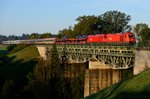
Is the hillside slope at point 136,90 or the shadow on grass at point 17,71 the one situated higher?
the hillside slope at point 136,90

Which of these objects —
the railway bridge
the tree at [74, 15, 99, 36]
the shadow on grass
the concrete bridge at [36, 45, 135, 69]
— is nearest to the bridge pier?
the railway bridge

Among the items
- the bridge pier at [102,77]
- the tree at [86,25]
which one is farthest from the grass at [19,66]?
the bridge pier at [102,77]

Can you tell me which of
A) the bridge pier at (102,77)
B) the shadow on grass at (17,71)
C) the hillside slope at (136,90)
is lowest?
the shadow on grass at (17,71)

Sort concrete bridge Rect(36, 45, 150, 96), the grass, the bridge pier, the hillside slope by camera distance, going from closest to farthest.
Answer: the hillside slope → concrete bridge Rect(36, 45, 150, 96) → the bridge pier → the grass

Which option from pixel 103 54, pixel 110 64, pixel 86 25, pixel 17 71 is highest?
pixel 86 25

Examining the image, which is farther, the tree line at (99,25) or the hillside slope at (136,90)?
the tree line at (99,25)

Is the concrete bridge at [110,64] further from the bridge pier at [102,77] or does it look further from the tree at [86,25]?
the tree at [86,25]

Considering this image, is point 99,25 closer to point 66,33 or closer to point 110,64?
point 66,33

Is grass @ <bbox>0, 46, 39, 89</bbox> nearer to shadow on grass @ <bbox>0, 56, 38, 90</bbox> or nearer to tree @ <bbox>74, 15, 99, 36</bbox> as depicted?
shadow on grass @ <bbox>0, 56, 38, 90</bbox>

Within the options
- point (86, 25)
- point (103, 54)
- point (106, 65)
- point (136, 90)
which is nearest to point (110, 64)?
point (106, 65)

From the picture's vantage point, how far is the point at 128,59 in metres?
53.7

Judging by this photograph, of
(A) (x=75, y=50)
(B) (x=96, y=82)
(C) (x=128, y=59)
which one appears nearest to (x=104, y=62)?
(B) (x=96, y=82)

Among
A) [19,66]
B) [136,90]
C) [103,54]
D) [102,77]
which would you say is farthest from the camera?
[19,66]

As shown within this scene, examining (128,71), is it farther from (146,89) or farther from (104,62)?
(146,89)
